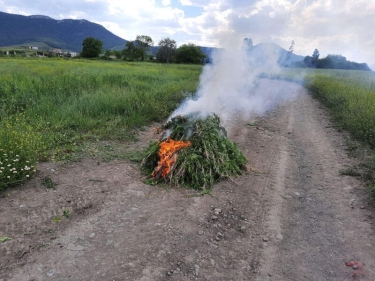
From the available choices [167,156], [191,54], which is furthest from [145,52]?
[167,156]

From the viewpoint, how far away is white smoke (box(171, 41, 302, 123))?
8715 mm

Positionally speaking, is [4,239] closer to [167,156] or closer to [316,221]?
[167,156]

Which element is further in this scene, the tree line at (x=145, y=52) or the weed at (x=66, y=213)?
the tree line at (x=145, y=52)

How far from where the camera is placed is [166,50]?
2067 inches

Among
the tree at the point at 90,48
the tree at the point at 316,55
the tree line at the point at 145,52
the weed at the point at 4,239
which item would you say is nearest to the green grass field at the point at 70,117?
the weed at the point at 4,239

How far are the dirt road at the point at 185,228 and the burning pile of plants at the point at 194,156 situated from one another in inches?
10.2

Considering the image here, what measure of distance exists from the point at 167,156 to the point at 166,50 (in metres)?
49.8

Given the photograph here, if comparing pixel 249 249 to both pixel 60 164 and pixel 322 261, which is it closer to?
pixel 322 261

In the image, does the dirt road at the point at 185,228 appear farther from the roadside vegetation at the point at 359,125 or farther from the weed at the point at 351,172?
the roadside vegetation at the point at 359,125

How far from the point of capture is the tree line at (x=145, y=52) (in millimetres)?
35719

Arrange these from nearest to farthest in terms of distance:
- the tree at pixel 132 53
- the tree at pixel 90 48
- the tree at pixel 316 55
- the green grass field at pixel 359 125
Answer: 1. the green grass field at pixel 359 125
2. the tree at pixel 316 55
3. the tree at pixel 132 53
4. the tree at pixel 90 48

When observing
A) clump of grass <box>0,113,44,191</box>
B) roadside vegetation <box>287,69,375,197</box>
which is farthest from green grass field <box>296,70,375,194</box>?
clump of grass <box>0,113,44,191</box>

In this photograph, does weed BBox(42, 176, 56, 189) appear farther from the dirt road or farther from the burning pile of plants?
the burning pile of plants

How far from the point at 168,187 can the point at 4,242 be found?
2536 mm
